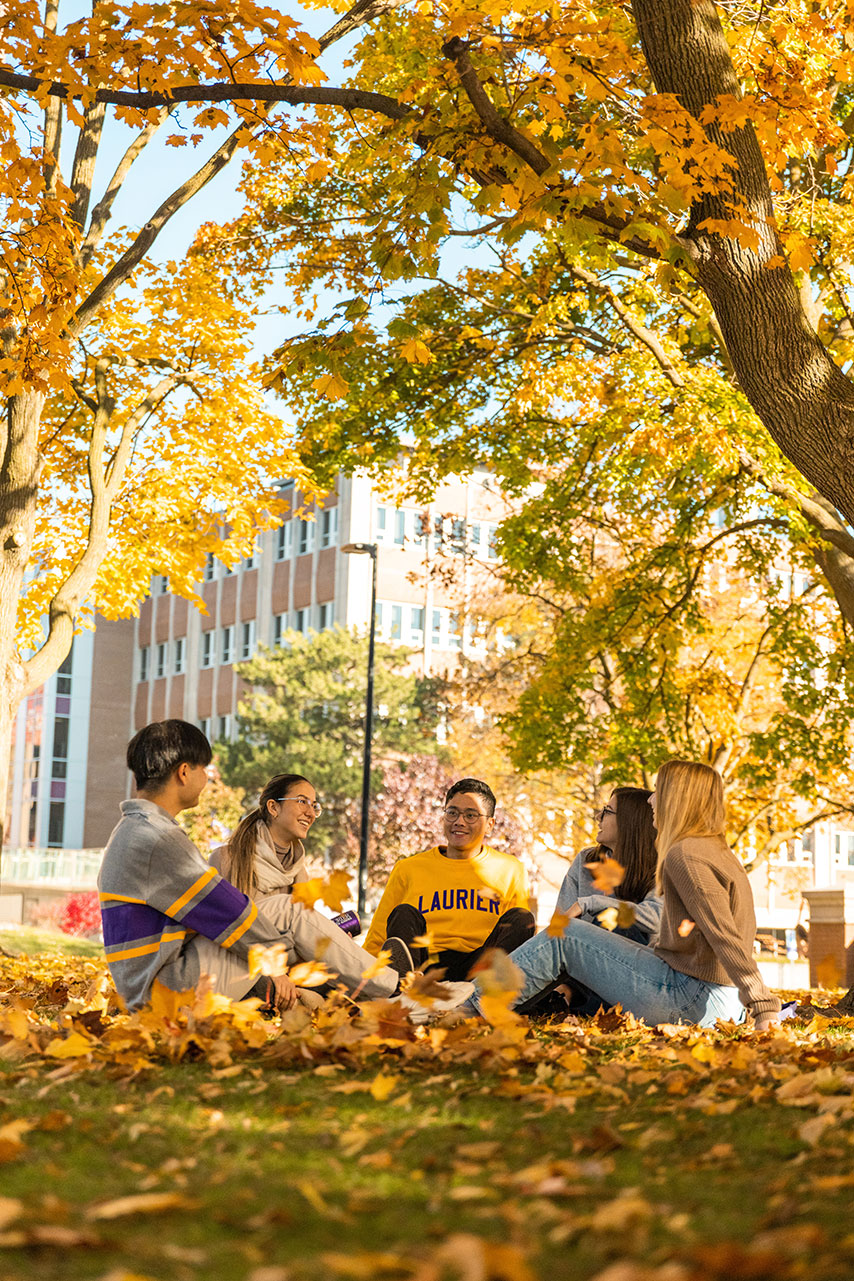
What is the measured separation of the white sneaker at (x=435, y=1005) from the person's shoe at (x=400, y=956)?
33 centimetres

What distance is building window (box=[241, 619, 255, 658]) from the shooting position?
57.9 meters

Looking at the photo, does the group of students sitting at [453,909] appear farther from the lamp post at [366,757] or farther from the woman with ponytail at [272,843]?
the lamp post at [366,757]

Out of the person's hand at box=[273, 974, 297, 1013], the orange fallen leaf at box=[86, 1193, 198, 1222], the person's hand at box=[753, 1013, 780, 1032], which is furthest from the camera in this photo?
the person's hand at box=[753, 1013, 780, 1032]

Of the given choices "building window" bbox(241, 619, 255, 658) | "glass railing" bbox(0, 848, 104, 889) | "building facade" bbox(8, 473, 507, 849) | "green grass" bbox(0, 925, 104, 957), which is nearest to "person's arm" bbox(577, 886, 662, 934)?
"green grass" bbox(0, 925, 104, 957)

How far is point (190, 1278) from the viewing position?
2123mm

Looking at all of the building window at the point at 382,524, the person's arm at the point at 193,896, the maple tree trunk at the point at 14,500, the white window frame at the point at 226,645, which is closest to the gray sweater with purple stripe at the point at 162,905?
the person's arm at the point at 193,896

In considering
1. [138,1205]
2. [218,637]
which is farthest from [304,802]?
[218,637]

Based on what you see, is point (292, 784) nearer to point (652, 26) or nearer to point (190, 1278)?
point (652, 26)

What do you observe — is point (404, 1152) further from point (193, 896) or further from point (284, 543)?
point (284, 543)

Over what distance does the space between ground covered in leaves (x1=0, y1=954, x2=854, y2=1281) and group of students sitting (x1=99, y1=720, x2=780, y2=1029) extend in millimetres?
357

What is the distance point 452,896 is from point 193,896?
9.59 ft

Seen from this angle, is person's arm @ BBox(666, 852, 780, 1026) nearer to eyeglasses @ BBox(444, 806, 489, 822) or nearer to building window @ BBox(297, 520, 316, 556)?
eyeglasses @ BBox(444, 806, 489, 822)

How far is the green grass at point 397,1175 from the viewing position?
2.28m

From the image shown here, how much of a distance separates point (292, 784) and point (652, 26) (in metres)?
4.22
